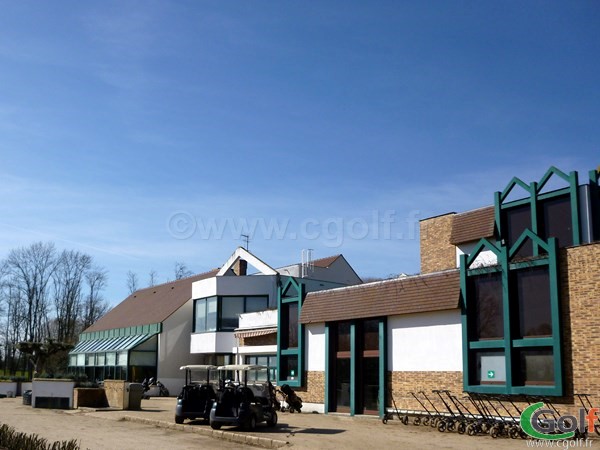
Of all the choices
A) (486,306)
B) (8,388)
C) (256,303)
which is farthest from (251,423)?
(8,388)

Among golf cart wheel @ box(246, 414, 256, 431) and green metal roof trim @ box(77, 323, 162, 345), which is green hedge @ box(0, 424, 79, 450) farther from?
green metal roof trim @ box(77, 323, 162, 345)

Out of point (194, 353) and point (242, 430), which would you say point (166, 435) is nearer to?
point (242, 430)

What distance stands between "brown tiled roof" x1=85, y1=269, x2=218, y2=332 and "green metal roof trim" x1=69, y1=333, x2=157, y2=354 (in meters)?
1.08

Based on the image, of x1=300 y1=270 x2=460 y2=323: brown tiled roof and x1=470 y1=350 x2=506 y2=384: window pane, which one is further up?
x1=300 y1=270 x2=460 y2=323: brown tiled roof

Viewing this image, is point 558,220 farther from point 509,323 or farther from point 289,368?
point 289,368

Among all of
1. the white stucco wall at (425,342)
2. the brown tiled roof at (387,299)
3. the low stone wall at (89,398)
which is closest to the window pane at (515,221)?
the brown tiled roof at (387,299)

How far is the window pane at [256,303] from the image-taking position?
1516 inches

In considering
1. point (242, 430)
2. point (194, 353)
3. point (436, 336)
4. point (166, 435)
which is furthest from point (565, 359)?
point (194, 353)

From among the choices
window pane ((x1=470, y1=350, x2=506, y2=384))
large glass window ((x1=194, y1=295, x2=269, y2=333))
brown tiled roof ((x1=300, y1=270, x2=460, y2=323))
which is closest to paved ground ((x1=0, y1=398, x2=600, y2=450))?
window pane ((x1=470, y1=350, x2=506, y2=384))

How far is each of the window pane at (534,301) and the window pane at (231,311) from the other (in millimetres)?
20944

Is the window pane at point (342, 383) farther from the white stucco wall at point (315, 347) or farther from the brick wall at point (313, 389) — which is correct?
the white stucco wall at point (315, 347)

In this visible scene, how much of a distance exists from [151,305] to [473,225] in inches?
1164

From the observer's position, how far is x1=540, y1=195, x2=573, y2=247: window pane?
24.7 metres

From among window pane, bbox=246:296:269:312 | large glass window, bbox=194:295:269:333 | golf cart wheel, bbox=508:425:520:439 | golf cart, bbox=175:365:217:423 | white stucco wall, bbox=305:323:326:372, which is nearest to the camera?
golf cart wheel, bbox=508:425:520:439
